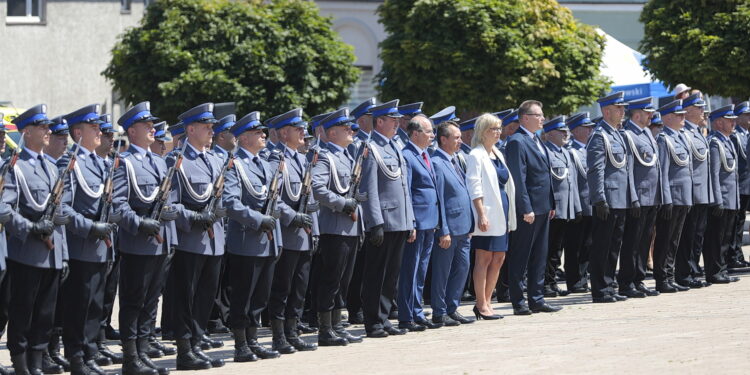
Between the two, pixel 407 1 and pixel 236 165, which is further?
pixel 407 1

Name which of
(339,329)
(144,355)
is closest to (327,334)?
(339,329)

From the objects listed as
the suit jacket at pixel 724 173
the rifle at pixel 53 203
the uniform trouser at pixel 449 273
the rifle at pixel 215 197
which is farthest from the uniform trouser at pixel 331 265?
the suit jacket at pixel 724 173

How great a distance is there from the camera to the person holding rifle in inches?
384

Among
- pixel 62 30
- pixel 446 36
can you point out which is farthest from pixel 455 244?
pixel 62 30

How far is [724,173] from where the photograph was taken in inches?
661

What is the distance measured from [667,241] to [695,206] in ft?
2.80

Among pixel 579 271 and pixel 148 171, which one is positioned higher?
pixel 148 171

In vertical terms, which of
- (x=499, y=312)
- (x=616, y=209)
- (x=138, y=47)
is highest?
(x=138, y=47)

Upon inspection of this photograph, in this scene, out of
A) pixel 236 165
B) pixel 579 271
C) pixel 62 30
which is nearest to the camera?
pixel 236 165

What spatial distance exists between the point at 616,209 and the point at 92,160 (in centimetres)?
658

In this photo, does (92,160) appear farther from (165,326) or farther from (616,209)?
(616,209)

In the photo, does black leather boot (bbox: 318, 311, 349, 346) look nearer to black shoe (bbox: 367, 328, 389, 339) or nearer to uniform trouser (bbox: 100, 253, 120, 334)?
black shoe (bbox: 367, 328, 389, 339)

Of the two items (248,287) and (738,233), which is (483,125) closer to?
(248,287)

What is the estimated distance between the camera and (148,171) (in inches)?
408
